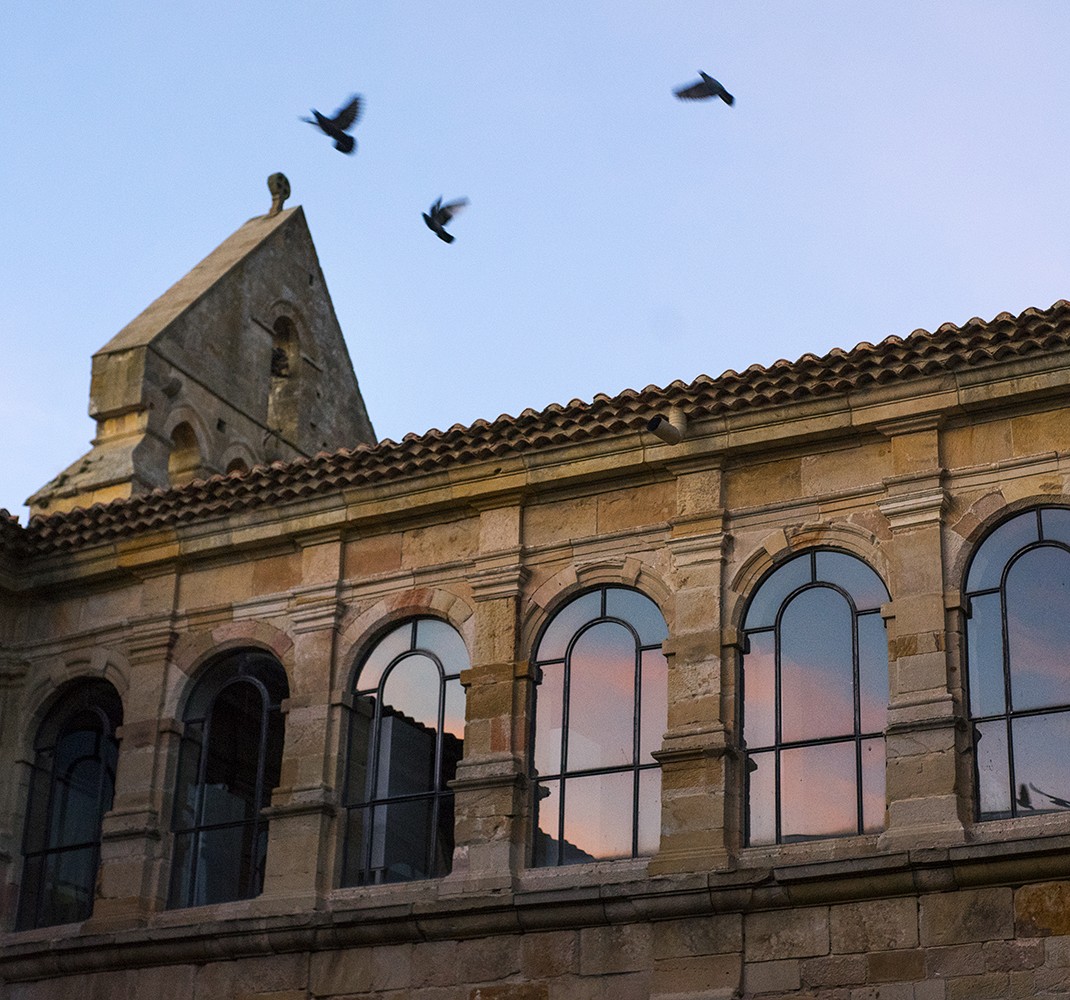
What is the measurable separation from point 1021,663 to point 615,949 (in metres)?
3.45

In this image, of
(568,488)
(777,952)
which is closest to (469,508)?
(568,488)

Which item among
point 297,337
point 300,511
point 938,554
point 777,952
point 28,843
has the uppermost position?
point 297,337

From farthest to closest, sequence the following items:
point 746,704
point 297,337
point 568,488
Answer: point 297,337 < point 568,488 < point 746,704

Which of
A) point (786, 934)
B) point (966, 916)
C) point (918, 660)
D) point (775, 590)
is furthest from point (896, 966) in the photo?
point (775, 590)

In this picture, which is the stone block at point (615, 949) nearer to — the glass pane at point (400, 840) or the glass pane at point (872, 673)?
the glass pane at point (400, 840)

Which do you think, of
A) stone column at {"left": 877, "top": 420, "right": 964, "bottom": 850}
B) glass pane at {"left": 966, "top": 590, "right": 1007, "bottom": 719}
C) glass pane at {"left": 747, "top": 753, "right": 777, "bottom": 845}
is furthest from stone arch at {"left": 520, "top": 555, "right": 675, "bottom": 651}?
glass pane at {"left": 966, "top": 590, "right": 1007, "bottom": 719}

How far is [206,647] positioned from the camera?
18.2m

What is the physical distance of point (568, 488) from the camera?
17078 millimetres

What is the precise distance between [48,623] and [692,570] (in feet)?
20.3

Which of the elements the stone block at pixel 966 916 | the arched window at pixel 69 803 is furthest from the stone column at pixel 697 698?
the arched window at pixel 69 803

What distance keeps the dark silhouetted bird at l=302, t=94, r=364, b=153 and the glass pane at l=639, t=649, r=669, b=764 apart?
178 inches

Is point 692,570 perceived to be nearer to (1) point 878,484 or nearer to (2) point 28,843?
(1) point 878,484

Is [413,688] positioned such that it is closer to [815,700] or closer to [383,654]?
[383,654]

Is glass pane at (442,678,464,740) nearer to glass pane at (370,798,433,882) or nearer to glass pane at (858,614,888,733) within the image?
glass pane at (370,798,433,882)
